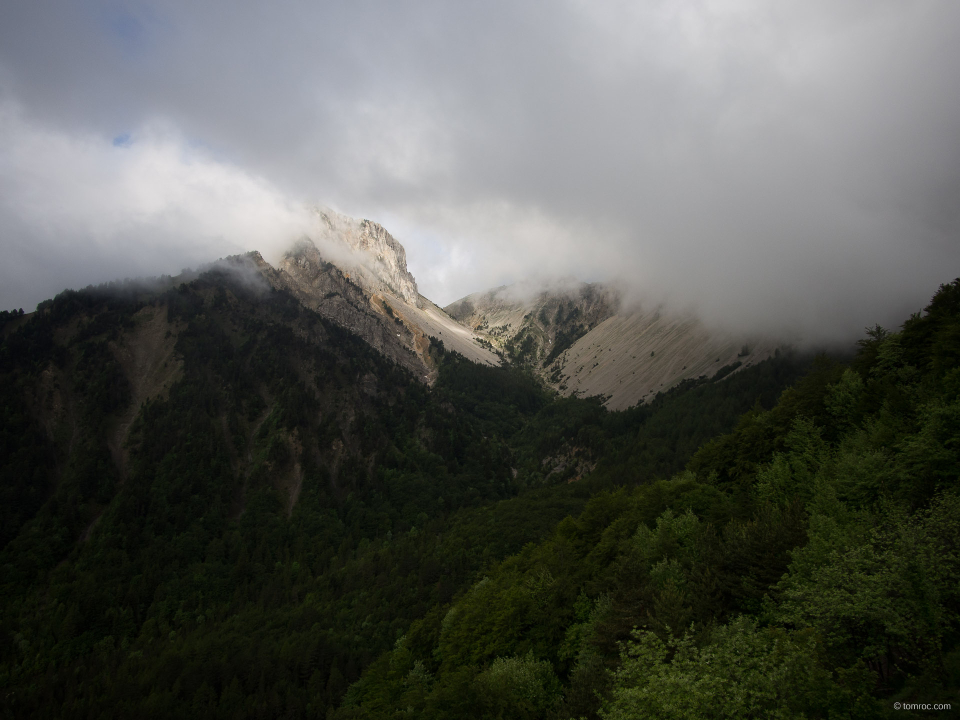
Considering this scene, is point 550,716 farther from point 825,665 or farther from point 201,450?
point 201,450

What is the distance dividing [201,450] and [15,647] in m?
62.8

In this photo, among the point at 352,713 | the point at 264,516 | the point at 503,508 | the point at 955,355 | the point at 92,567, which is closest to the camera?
the point at 955,355

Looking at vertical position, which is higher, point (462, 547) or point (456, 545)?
point (456, 545)

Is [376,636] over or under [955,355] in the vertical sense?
under

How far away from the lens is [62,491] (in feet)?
463

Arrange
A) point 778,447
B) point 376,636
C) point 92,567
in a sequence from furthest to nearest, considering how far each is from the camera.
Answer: point 92,567 → point 376,636 → point 778,447

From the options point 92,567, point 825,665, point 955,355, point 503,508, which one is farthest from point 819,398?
point 92,567

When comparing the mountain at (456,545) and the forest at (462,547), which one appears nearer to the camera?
the forest at (462,547)

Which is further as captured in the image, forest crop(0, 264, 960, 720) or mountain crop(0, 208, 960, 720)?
mountain crop(0, 208, 960, 720)

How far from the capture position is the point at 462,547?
121 metres

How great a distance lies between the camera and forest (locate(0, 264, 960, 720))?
1792 centimetres

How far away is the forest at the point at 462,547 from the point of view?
17.9m

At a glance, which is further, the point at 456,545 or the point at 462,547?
the point at 456,545


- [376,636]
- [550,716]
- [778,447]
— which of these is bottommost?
[376,636]
